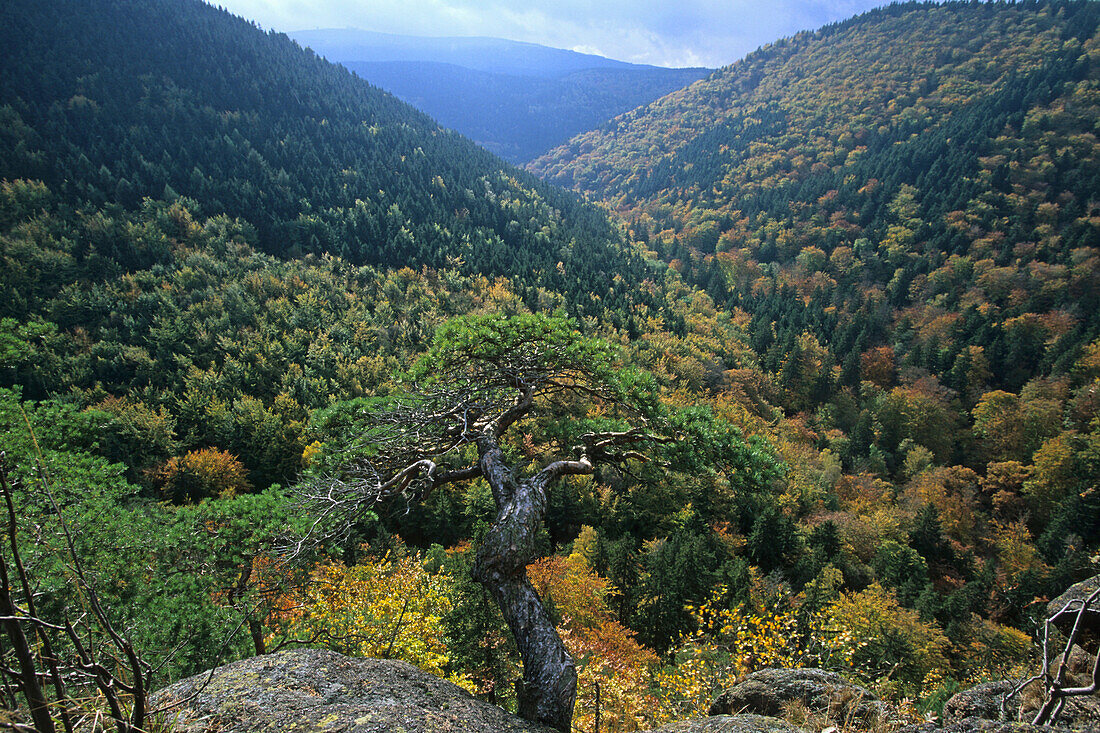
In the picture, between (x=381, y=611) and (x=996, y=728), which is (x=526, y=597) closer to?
(x=996, y=728)

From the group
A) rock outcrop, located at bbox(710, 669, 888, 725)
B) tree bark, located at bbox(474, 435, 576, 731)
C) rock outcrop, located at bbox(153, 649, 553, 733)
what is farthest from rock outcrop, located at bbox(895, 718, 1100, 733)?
rock outcrop, located at bbox(153, 649, 553, 733)

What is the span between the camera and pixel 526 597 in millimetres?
5273

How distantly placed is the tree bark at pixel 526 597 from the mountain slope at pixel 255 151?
4278 cm

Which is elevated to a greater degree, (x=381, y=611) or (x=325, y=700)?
(x=325, y=700)

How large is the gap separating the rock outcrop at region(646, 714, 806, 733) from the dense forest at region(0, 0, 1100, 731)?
1896mm

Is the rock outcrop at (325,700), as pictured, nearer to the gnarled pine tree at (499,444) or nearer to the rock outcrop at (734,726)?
the gnarled pine tree at (499,444)

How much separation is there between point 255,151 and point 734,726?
244ft

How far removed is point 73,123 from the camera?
4884cm

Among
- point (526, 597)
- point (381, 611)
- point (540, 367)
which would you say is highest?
point (540, 367)

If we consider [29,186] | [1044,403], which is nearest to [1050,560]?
[1044,403]

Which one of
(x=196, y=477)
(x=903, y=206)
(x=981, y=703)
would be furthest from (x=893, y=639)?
(x=903, y=206)

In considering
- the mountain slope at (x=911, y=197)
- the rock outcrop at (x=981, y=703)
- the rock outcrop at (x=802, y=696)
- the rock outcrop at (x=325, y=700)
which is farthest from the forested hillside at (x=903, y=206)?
the rock outcrop at (x=325, y=700)

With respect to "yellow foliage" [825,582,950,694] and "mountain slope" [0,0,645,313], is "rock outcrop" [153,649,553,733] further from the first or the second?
"mountain slope" [0,0,645,313]

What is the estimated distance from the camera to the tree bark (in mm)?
4436
